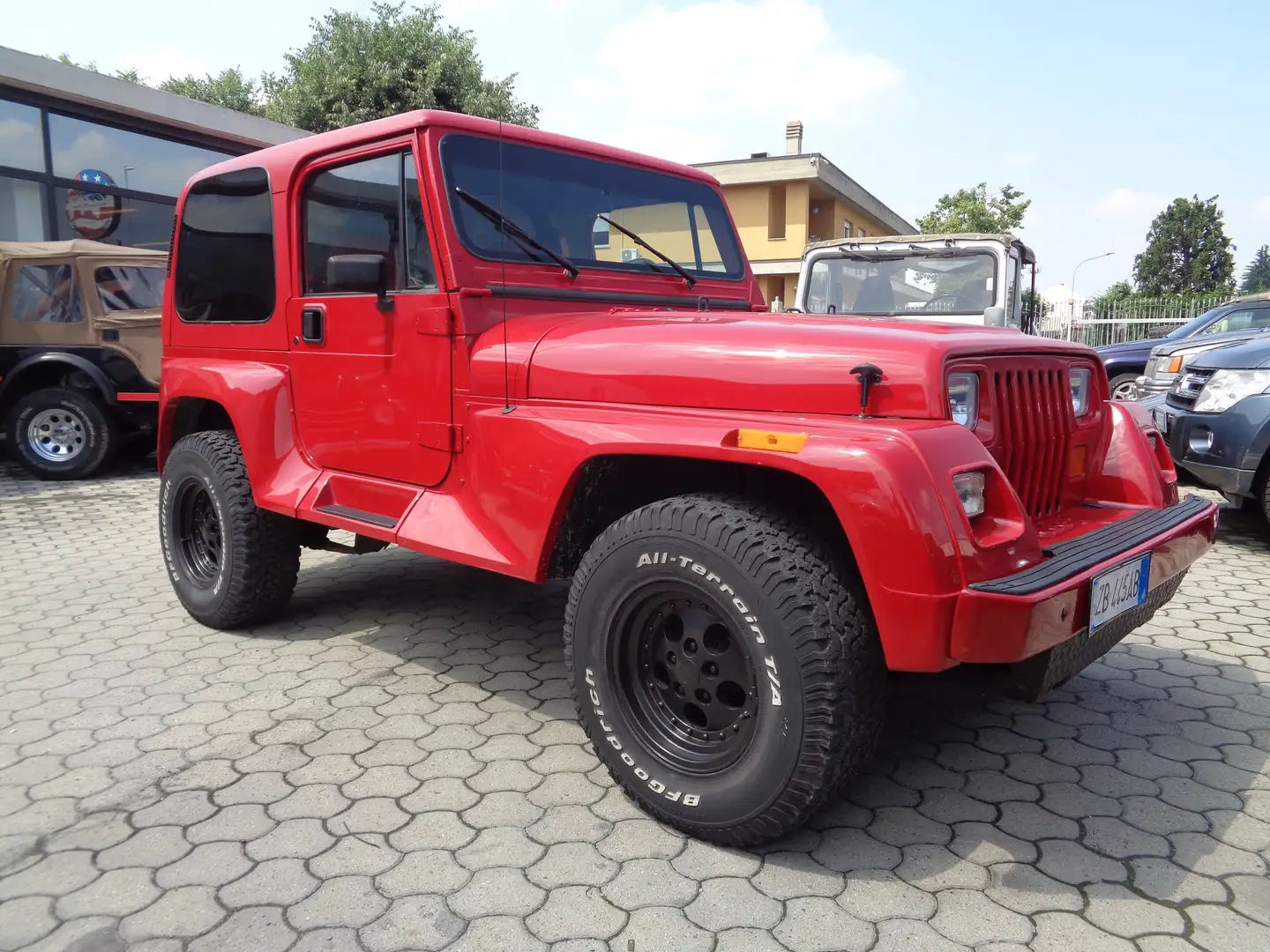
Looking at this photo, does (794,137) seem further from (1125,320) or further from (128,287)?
(128,287)

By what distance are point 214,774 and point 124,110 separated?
11578mm

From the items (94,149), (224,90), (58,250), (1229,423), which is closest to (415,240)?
(1229,423)

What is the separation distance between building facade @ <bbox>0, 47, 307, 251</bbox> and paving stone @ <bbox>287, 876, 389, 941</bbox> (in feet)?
37.5

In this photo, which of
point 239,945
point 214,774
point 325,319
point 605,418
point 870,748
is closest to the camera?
point 239,945

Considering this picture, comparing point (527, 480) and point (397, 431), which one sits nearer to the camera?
point (527, 480)

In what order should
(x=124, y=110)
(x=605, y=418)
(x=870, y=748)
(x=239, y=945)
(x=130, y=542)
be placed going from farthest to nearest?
(x=124, y=110), (x=130, y=542), (x=605, y=418), (x=870, y=748), (x=239, y=945)

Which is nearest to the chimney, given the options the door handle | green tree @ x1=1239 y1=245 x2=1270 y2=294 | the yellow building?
the yellow building

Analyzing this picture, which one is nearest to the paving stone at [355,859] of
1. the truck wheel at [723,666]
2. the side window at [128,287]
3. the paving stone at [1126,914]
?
the truck wheel at [723,666]

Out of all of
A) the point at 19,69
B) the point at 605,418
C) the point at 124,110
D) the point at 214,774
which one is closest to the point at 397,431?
the point at 605,418

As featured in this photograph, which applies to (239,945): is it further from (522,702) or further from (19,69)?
(19,69)

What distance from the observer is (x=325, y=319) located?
341 centimetres

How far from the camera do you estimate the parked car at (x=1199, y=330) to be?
9453 mm

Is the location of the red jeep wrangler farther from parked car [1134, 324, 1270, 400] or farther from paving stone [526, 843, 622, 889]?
parked car [1134, 324, 1270, 400]

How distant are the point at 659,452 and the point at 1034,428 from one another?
1.11 metres
